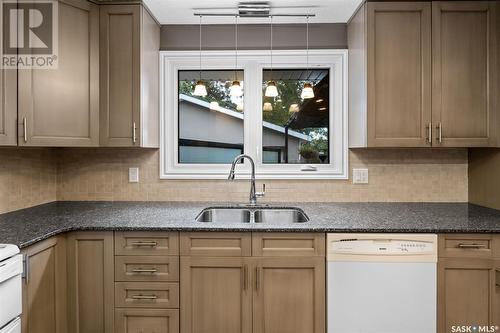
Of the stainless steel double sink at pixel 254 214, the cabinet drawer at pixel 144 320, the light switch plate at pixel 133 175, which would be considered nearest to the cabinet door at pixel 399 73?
the stainless steel double sink at pixel 254 214

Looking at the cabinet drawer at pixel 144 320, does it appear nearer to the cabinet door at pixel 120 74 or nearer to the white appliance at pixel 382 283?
the white appliance at pixel 382 283

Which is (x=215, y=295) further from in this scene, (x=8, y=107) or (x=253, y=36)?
(x=253, y=36)

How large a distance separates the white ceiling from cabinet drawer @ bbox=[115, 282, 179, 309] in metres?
1.79

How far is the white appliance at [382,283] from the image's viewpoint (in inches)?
70.7

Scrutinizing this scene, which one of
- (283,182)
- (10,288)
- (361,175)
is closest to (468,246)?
(361,175)

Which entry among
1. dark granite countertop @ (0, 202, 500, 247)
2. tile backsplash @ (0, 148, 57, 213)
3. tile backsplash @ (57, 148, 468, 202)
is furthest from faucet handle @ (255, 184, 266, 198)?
tile backsplash @ (0, 148, 57, 213)

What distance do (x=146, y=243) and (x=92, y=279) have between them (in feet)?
1.19

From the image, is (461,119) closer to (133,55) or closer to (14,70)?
(133,55)

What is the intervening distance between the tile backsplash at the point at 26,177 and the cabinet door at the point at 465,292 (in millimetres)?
2625

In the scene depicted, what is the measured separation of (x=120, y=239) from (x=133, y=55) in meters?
1.20

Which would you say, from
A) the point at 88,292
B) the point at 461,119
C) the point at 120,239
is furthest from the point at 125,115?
the point at 461,119

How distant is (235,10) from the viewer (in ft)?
7.79

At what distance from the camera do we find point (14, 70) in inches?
71.1

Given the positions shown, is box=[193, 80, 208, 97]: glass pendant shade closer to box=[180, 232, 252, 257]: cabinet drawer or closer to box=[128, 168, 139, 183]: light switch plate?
box=[128, 168, 139, 183]: light switch plate
